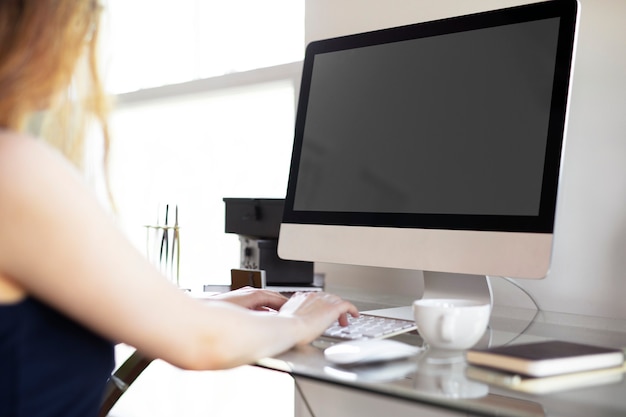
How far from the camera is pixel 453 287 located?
1383 millimetres

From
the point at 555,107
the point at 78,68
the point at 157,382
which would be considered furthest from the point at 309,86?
the point at 157,382

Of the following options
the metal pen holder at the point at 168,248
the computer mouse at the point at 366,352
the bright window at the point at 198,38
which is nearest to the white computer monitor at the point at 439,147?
the computer mouse at the point at 366,352

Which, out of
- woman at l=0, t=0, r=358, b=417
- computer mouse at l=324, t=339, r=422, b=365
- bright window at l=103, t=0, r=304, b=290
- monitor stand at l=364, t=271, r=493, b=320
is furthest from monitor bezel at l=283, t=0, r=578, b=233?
bright window at l=103, t=0, r=304, b=290

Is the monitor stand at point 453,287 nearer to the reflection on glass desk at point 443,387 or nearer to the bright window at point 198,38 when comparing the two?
the reflection on glass desk at point 443,387

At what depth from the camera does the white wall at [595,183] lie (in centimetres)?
151

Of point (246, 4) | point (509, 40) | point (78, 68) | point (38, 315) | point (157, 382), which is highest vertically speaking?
point (246, 4)

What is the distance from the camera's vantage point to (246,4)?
8.96ft

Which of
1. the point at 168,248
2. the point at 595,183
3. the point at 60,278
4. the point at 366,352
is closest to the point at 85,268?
the point at 60,278

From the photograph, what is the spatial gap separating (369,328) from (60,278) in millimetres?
578

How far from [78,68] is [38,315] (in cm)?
34

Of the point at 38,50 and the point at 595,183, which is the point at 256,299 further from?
the point at 595,183

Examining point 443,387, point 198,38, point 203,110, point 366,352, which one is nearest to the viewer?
point 443,387

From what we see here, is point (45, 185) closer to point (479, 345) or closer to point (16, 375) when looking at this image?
point (16, 375)

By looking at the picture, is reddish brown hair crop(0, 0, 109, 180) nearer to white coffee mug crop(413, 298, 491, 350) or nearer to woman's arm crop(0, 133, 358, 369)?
woman's arm crop(0, 133, 358, 369)
